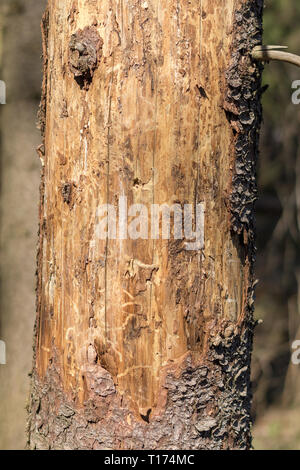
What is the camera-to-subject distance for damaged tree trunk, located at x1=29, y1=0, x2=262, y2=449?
61.4 inches

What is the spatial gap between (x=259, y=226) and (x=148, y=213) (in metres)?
4.68

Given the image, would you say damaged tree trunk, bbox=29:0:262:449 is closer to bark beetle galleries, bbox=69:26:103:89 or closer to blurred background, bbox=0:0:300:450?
bark beetle galleries, bbox=69:26:103:89

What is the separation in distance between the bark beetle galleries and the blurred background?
5.14 ft

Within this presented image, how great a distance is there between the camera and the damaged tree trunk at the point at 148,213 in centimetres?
156

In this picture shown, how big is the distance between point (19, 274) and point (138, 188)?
1.74 meters

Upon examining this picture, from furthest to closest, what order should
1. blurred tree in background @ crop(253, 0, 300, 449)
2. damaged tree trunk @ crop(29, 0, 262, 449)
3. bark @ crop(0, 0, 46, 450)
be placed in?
1. blurred tree in background @ crop(253, 0, 300, 449)
2. bark @ crop(0, 0, 46, 450)
3. damaged tree trunk @ crop(29, 0, 262, 449)

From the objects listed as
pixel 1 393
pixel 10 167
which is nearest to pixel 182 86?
pixel 10 167

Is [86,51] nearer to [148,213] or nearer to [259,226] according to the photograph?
[148,213]

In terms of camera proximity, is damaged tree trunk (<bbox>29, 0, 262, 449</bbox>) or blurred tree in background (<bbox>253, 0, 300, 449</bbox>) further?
blurred tree in background (<bbox>253, 0, 300, 449</bbox>)

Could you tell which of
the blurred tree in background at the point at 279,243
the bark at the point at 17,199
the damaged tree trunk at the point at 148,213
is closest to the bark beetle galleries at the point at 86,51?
the damaged tree trunk at the point at 148,213

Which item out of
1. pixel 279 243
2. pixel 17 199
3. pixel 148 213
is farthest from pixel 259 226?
pixel 148 213

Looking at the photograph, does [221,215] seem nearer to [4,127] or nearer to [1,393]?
[4,127]

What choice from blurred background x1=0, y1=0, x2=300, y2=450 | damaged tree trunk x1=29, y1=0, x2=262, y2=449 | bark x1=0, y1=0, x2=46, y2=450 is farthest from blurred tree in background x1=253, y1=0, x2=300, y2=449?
damaged tree trunk x1=29, y1=0, x2=262, y2=449

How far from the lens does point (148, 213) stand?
1565 millimetres
